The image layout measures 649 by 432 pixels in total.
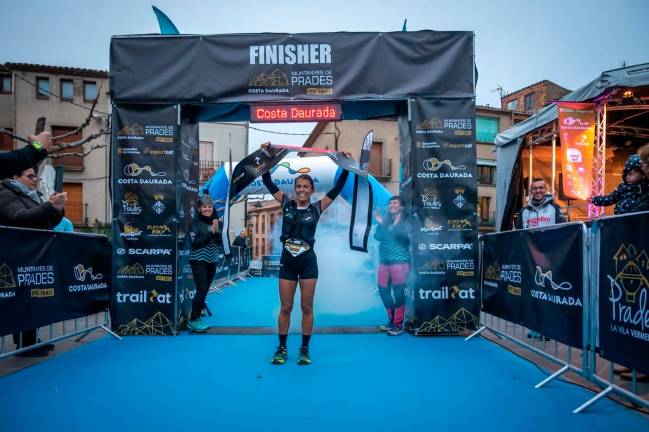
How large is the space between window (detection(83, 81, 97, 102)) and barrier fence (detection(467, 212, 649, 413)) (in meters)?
28.8

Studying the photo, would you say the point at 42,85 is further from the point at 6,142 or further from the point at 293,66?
the point at 293,66

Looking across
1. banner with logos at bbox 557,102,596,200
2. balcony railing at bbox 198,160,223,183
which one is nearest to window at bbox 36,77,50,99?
balcony railing at bbox 198,160,223,183

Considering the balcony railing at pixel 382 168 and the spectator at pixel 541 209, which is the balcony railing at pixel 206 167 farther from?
the spectator at pixel 541 209

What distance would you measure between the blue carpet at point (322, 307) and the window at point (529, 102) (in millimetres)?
31200

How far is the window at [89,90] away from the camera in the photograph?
26922 millimetres

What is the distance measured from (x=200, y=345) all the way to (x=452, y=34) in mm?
5603

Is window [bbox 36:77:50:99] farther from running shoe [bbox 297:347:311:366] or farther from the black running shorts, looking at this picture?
running shoe [bbox 297:347:311:366]

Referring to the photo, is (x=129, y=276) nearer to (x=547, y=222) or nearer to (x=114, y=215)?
(x=114, y=215)

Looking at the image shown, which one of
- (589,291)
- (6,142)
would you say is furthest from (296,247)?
(6,142)

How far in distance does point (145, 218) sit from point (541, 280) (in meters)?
5.19

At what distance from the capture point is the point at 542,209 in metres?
6.13

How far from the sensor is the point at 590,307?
360 cm

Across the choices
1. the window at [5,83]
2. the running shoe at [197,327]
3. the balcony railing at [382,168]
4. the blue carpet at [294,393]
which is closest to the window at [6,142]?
the window at [5,83]

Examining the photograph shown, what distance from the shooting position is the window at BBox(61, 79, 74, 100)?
26672 millimetres
